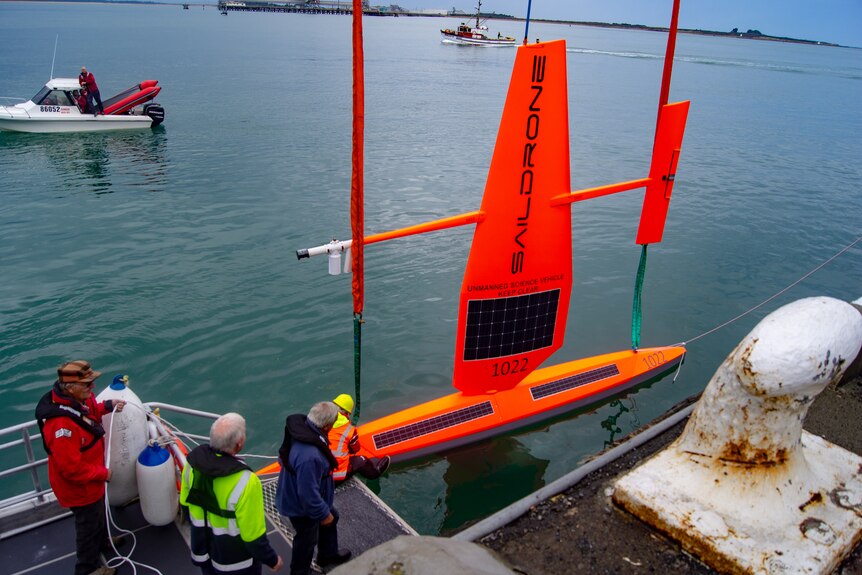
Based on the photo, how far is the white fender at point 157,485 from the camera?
4.71 m

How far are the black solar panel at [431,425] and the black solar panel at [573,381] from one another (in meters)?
0.94

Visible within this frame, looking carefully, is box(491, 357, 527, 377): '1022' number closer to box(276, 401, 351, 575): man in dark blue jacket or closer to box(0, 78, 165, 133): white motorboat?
box(276, 401, 351, 575): man in dark blue jacket

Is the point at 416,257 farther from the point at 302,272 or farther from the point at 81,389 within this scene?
the point at 81,389

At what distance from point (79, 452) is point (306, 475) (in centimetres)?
158

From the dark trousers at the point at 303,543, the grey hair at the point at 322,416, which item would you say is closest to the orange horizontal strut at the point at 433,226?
the grey hair at the point at 322,416

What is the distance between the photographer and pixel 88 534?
170 inches

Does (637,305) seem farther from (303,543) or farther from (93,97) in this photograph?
(93,97)

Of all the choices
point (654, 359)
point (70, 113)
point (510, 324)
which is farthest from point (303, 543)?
point (70, 113)

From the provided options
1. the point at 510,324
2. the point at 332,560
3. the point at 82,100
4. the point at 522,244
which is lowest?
the point at 332,560

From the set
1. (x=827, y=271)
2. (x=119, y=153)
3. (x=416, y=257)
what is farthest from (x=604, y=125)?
(x=119, y=153)

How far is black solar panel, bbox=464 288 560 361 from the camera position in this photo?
7.07 meters

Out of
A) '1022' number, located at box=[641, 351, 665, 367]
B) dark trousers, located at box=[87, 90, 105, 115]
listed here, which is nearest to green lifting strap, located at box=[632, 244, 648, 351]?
'1022' number, located at box=[641, 351, 665, 367]

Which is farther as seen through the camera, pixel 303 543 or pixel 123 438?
pixel 123 438

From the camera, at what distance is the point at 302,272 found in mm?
13109
